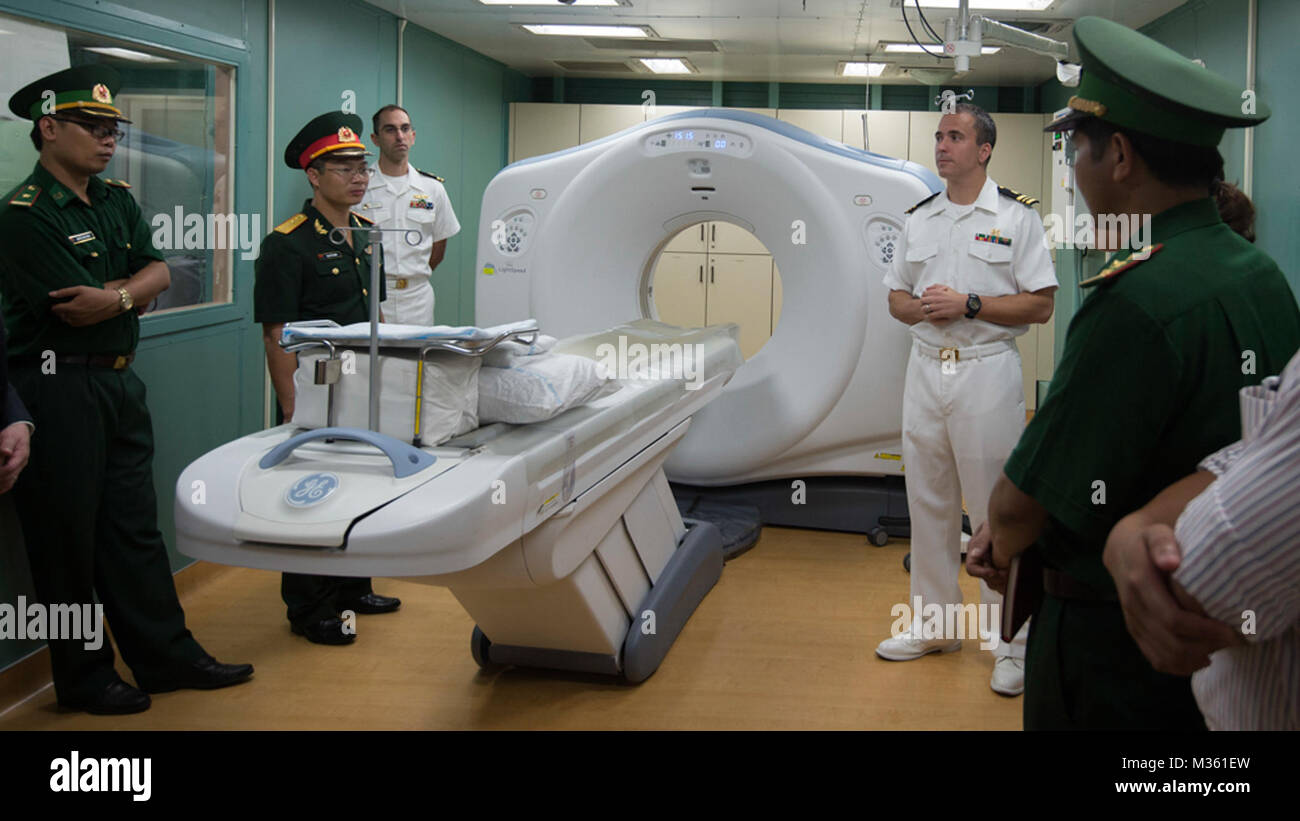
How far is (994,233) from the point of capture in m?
2.93

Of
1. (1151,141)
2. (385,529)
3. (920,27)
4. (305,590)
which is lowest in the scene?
(305,590)

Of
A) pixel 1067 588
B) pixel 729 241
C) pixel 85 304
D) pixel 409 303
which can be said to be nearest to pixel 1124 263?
pixel 1067 588

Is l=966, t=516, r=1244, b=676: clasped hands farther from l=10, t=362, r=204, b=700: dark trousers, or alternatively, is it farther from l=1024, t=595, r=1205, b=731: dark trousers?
l=10, t=362, r=204, b=700: dark trousers

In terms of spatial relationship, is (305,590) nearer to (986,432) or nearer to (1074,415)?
(986,432)

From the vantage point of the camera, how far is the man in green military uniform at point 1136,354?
1.20 m

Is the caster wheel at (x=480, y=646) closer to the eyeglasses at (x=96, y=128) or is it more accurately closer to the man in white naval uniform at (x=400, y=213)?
the eyeglasses at (x=96, y=128)

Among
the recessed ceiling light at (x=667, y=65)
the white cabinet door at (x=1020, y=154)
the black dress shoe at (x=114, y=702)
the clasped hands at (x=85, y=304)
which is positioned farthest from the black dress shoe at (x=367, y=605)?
the white cabinet door at (x=1020, y=154)

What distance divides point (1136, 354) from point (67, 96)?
2303 mm

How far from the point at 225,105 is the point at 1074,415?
332 centimetres

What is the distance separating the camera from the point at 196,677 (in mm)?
2736

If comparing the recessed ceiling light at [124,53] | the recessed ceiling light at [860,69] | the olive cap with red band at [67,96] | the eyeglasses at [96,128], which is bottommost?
the eyeglasses at [96,128]

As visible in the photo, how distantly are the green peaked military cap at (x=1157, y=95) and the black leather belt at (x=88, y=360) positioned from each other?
7.05ft

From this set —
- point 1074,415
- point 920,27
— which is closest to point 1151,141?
point 1074,415

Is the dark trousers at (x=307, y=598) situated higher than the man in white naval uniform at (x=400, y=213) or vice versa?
the man in white naval uniform at (x=400, y=213)
